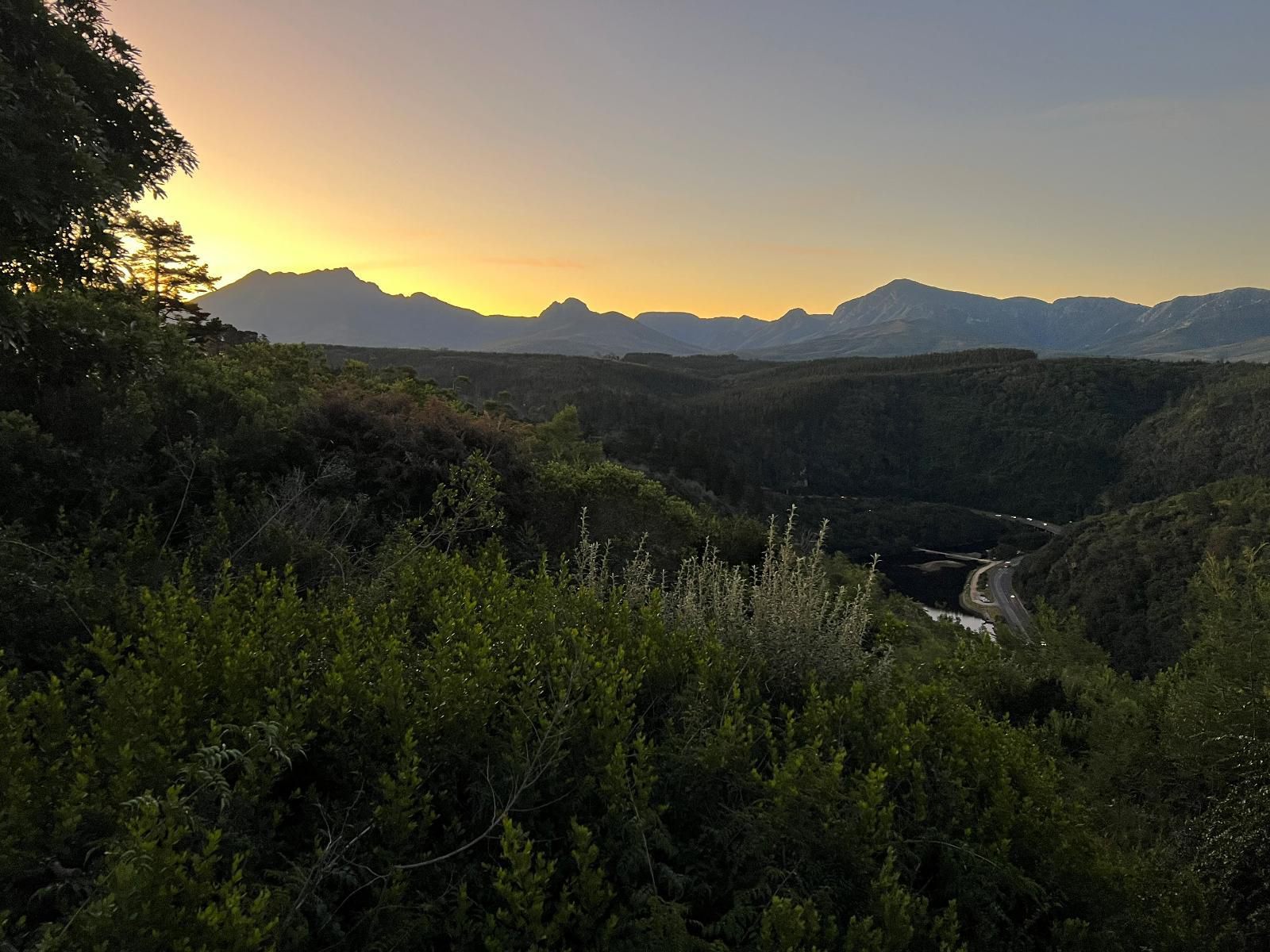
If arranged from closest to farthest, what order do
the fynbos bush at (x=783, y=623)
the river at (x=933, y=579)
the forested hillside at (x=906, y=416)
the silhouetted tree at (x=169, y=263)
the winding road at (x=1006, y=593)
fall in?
1. the fynbos bush at (x=783, y=623)
2. the silhouetted tree at (x=169, y=263)
3. the winding road at (x=1006, y=593)
4. the river at (x=933, y=579)
5. the forested hillside at (x=906, y=416)

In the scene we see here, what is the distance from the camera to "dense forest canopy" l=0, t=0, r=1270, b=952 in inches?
69.1

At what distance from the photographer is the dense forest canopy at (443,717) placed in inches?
69.1

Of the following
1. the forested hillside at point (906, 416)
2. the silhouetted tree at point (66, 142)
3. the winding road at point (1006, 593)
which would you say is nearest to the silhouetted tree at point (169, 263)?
the silhouetted tree at point (66, 142)

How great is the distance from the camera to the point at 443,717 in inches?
84.5

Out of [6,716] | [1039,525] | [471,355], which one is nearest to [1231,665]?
[6,716]

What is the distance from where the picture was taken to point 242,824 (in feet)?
5.88

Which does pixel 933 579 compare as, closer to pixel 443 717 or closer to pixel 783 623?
pixel 783 623

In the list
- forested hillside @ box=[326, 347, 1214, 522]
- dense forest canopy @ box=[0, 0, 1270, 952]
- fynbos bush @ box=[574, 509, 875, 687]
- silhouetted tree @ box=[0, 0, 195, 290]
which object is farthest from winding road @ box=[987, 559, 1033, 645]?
silhouetted tree @ box=[0, 0, 195, 290]

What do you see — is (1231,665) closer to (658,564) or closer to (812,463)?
(658,564)

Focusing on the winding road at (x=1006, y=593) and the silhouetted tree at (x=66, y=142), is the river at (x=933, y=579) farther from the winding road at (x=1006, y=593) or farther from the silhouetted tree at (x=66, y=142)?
the silhouetted tree at (x=66, y=142)

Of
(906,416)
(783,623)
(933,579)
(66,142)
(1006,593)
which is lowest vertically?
(933,579)

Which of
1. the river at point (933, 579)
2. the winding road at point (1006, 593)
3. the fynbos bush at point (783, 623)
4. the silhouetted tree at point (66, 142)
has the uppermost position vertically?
the silhouetted tree at point (66, 142)

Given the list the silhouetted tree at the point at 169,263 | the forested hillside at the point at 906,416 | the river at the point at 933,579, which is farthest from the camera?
the forested hillside at the point at 906,416

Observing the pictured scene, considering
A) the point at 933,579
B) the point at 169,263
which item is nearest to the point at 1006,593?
the point at 933,579
